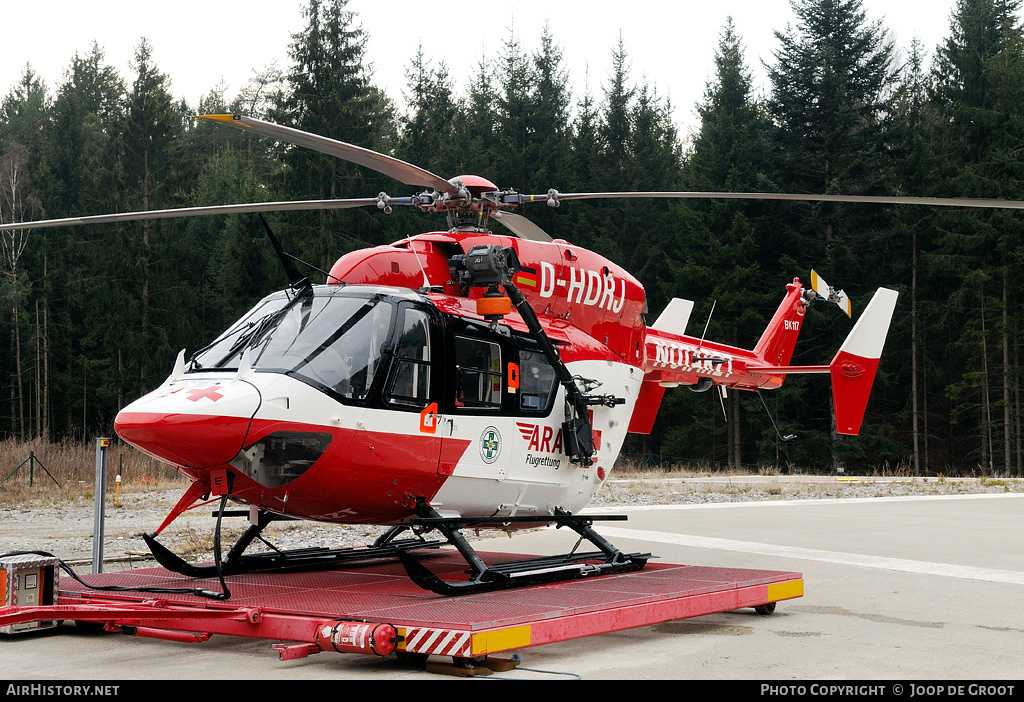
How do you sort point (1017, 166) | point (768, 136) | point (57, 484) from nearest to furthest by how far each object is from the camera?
point (57, 484) < point (1017, 166) < point (768, 136)

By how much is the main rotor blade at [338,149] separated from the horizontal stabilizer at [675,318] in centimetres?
466

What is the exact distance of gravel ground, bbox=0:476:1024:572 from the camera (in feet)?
42.4

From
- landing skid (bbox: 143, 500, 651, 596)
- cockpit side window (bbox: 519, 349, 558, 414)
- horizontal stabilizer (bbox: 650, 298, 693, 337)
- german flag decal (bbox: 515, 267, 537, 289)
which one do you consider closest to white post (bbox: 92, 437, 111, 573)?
landing skid (bbox: 143, 500, 651, 596)

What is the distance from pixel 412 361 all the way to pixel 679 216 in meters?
37.1

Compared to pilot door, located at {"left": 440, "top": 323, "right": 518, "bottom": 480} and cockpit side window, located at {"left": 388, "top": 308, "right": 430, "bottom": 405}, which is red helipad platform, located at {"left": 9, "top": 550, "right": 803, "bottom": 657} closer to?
pilot door, located at {"left": 440, "top": 323, "right": 518, "bottom": 480}

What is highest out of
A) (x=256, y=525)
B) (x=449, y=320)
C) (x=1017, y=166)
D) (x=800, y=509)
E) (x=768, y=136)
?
(x=768, y=136)

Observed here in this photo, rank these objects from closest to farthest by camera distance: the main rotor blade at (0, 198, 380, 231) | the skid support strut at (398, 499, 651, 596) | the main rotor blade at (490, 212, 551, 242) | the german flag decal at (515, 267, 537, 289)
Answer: the skid support strut at (398, 499, 651, 596)
the main rotor blade at (0, 198, 380, 231)
the german flag decal at (515, 267, 537, 289)
the main rotor blade at (490, 212, 551, 242)

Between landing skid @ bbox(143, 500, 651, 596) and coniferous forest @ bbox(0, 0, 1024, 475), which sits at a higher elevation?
coniferous forest @ bbox(0, 0, 1024, 475)

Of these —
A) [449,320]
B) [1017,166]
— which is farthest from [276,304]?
[1017,166]

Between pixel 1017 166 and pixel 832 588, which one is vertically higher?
pixel 1017 166

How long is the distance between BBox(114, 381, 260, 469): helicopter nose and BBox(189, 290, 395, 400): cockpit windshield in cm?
50

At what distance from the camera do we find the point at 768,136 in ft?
136
